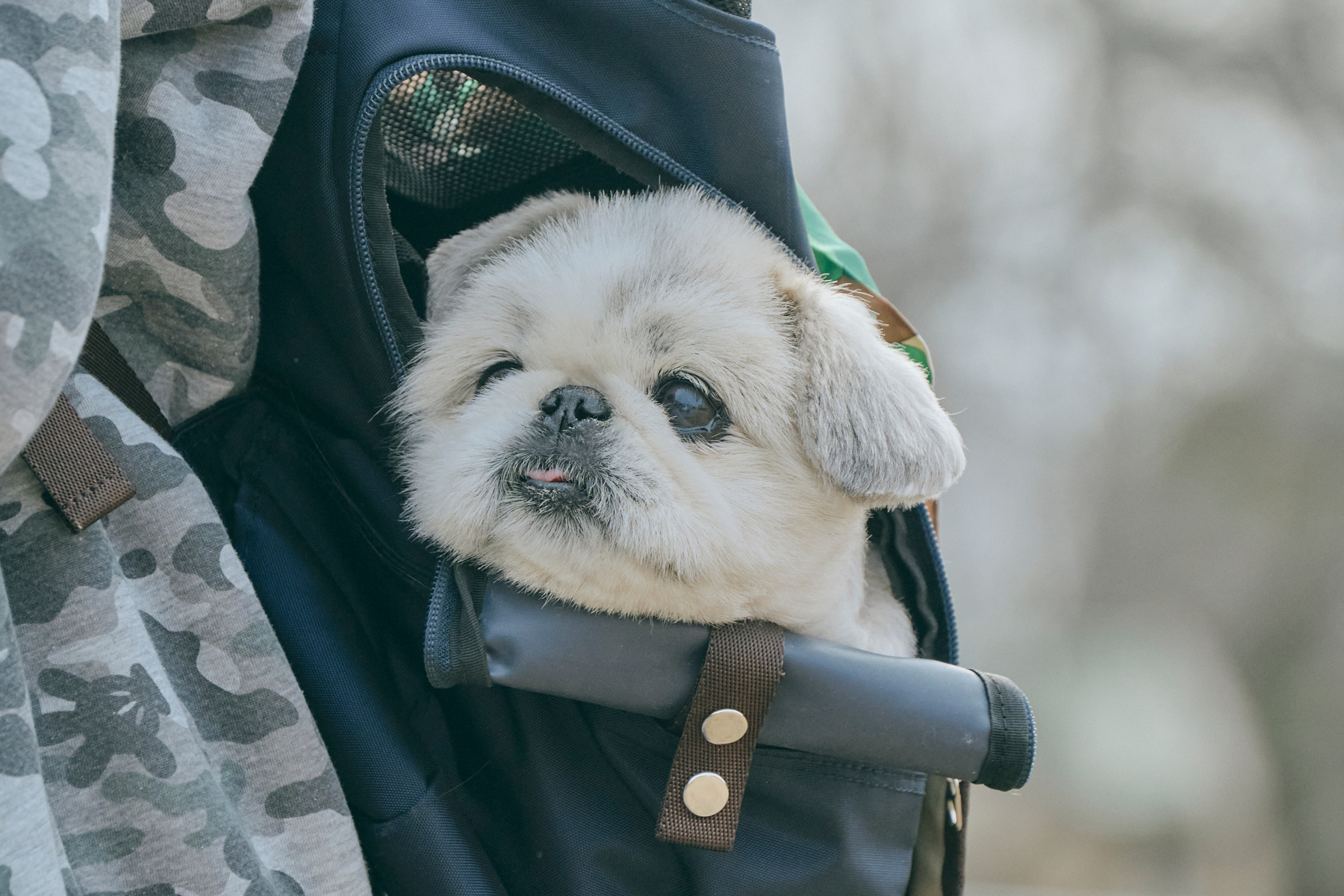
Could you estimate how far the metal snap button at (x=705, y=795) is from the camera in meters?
0.62

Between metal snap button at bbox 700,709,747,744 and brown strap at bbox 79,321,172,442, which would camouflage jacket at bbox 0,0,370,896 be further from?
metal snap button at bbox 700,709,747,744

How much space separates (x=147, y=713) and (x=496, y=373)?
1.11 feet

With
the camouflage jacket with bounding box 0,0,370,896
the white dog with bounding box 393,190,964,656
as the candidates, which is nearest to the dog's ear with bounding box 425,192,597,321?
the white dog with bounding box 393,190,964,656

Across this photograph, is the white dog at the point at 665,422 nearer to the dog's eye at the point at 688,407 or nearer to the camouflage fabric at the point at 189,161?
the dog's eye at the point at 688,407

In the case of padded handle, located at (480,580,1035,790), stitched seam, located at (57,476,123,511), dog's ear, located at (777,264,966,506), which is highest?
dog's ear, located at (777,264,966,506)

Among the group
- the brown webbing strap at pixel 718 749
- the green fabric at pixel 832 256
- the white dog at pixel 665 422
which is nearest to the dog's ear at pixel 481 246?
the white dog at pixel 665 422

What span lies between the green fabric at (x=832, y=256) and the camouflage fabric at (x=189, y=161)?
1.60 ft

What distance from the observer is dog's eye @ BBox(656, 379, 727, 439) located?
681mm

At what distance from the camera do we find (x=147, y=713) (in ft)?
1.67

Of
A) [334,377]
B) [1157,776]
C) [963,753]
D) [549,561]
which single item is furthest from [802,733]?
[1157,776]

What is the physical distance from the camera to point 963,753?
64 centimetres

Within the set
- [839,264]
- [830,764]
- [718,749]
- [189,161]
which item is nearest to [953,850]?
[830,764]

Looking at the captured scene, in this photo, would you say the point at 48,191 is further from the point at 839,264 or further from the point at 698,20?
the point at 839,264

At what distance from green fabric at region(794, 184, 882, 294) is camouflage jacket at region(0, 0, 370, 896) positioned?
508 mm
